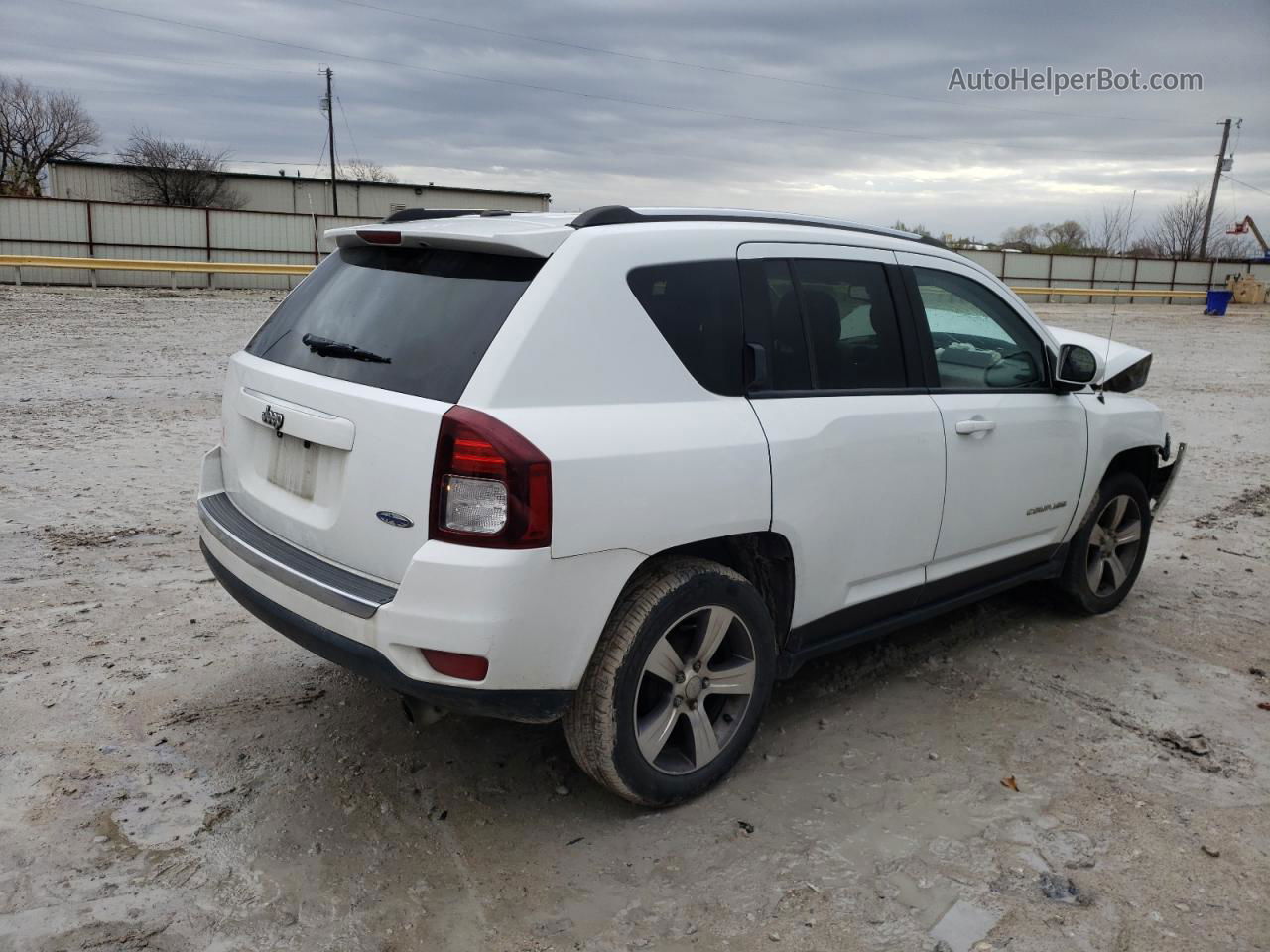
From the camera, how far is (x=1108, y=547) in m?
5.30

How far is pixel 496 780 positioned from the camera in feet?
11.7

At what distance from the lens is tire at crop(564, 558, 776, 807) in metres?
3.10

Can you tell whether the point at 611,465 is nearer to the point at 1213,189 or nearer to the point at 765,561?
the point at 765,561

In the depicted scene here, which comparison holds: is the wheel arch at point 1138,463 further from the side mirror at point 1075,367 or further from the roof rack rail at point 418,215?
the roof rack rail at point 418,215

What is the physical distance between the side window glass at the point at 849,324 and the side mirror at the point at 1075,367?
1.04 meters

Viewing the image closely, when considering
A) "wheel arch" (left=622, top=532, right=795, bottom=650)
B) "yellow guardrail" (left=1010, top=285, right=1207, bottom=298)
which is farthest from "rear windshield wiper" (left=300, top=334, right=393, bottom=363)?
"yellow guardrail" (left=1010, top=285, right=1207, bottom=298)

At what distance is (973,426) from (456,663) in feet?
7.72

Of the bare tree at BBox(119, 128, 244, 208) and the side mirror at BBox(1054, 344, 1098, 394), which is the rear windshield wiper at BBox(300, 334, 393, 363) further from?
the bare tree at BBox(119, 128, 244, 208)

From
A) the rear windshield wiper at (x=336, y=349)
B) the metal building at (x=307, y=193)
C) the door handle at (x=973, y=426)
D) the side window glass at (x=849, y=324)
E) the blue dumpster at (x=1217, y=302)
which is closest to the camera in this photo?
the rear windshield wiper at (x=336, y=349)

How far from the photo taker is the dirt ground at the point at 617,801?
9.37 ft

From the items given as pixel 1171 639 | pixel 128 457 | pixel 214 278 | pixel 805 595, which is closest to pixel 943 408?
pixel 805 595

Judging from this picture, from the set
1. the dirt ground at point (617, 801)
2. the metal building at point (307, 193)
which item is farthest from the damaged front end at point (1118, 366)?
the metal building at point (307, 193)

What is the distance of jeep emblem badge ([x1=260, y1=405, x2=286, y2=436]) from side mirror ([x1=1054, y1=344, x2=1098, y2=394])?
10.8 ft

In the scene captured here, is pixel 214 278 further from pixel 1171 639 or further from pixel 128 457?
pixel 1171 639
